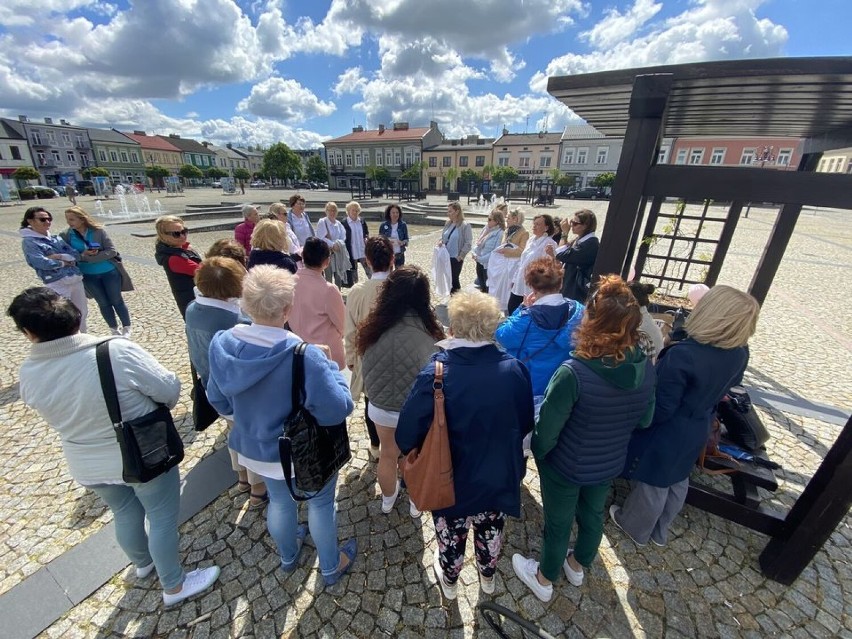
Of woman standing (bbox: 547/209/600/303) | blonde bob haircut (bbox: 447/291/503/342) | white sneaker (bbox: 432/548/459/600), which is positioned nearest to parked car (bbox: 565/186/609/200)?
woman standing (bbox: 547/209/600/303)

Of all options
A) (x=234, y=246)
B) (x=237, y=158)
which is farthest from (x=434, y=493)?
(x=237, y=158)

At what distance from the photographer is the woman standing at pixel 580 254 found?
15.0ft

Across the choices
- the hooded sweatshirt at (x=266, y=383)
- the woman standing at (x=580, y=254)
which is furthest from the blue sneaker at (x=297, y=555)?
the woman standing at (x=580, y=254)

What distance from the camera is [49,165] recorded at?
55.6 m

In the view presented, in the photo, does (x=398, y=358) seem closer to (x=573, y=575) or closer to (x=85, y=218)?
(x=573, y=575)

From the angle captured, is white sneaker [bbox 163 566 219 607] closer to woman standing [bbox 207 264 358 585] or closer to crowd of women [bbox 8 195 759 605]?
crowd of women [bbox 8 195 759 605]

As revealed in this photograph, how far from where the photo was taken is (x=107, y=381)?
169 centimetres

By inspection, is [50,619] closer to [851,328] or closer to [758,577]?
[758,577]

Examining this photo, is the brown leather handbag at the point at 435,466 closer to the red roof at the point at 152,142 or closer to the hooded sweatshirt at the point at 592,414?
the hooded sweatshirt at the point at 592,414

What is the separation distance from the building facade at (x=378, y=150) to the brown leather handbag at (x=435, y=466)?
196 feet

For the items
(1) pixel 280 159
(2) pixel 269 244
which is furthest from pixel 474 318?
(1) pixel 280 159

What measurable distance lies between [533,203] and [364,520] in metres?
36.0

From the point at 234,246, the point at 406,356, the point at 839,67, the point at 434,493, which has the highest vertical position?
the point at 839,67

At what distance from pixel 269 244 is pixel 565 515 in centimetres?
369
